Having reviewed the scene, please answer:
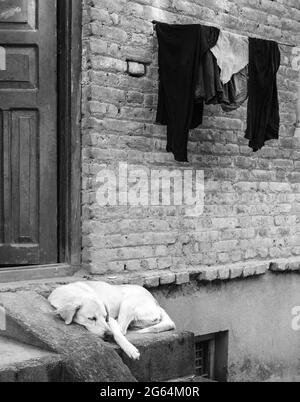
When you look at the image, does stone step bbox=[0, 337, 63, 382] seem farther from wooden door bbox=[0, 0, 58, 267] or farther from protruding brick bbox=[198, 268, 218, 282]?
protruding brick bbox=[198, 268, 218, 282]

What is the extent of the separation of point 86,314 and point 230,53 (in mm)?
2577

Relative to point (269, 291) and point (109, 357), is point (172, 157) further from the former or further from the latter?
point (109, 357)

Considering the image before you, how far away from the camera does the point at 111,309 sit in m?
5.63

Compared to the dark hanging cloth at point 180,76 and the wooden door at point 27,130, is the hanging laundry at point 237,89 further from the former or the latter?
the wooden door at point 27,130

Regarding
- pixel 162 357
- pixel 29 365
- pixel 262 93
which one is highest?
pixel 262 93

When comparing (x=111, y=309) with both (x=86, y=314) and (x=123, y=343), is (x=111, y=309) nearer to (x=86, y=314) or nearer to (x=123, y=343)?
(x=86, y=314)

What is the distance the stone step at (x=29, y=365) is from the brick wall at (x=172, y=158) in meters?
1.41

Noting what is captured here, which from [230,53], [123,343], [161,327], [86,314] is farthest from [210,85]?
[123,343]

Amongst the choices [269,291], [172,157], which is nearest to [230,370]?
[269,291]

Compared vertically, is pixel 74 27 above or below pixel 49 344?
above

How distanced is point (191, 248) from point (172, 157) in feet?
2.82

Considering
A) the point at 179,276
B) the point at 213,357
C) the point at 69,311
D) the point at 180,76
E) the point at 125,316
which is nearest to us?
the point at 69,311

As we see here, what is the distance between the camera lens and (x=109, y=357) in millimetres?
5012

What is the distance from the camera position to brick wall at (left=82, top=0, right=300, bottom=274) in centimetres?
629
